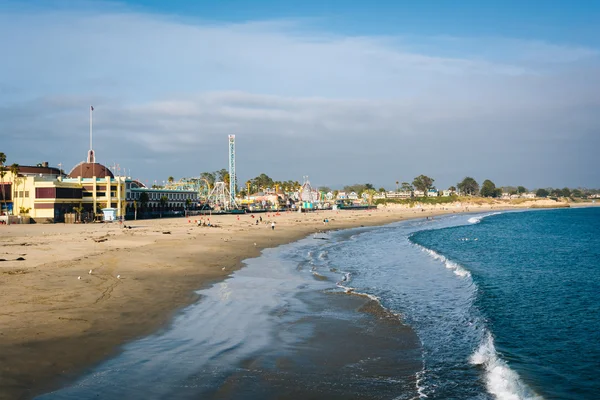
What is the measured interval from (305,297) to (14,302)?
13793 millimetres

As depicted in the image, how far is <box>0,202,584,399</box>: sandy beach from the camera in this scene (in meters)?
14.7

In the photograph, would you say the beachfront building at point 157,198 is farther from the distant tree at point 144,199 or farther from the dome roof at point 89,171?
the dome roof at point 89,171

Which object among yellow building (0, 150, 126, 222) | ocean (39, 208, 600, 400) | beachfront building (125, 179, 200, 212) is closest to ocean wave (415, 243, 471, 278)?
ocean (39, 208, 600, 400)

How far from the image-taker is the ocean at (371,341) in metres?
13.8

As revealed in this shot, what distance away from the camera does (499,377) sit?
15062 mm

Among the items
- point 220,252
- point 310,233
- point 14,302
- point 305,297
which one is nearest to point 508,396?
point 305,297

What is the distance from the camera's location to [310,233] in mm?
78688

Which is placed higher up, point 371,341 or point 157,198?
point 157,198

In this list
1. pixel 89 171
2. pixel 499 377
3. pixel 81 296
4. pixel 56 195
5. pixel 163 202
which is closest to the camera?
pixel 499 377

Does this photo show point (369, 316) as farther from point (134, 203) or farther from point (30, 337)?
point (134, 203)

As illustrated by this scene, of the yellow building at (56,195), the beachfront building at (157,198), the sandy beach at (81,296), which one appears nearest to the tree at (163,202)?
the beachfront building at (157,198)

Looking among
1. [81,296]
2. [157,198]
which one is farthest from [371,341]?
[157,198]

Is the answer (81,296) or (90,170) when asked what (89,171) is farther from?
(81,296)

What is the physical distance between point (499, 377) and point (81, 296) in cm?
1822
